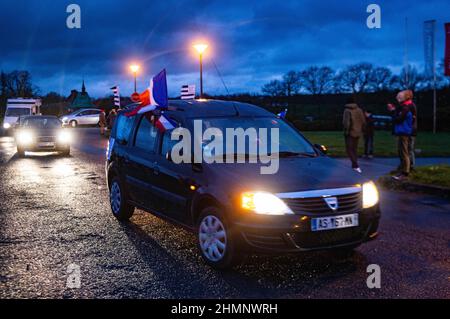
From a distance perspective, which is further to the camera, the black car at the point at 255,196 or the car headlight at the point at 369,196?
the car headlight at the point at 369,196

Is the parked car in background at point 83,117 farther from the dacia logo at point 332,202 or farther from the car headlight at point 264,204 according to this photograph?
the dacia logo at point 332,202

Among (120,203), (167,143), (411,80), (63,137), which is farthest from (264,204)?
(411,80)

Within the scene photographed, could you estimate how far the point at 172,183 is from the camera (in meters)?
6.17

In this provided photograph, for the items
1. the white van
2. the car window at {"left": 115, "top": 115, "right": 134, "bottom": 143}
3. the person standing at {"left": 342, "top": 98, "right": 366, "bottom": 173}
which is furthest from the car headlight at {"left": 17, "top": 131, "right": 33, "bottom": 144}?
the white van

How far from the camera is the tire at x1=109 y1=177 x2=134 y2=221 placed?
7664mm

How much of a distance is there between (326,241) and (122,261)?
2160 mm

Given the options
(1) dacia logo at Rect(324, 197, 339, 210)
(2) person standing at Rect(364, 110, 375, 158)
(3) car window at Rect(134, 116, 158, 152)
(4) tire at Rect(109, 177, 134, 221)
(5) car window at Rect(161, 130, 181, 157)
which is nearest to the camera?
(1) dacia logo at Rect(324, 197, 339, 210)

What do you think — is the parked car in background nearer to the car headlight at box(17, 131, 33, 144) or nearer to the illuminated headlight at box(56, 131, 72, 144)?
the illuminated headlight at box(56, 131, 72, 144)

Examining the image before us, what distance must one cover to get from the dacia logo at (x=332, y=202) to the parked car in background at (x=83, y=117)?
42.4 metres

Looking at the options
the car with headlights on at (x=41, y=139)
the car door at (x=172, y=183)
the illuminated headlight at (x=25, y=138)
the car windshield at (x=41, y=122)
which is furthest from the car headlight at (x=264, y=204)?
the car windshield at (x=41, y=122)

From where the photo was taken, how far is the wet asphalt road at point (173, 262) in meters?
4.76

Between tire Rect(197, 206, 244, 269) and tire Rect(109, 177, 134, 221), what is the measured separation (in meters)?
2.31

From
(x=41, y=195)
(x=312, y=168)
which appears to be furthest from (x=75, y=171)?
(x=312, y=168)

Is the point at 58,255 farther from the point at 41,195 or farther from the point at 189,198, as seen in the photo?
the point at 41,195
